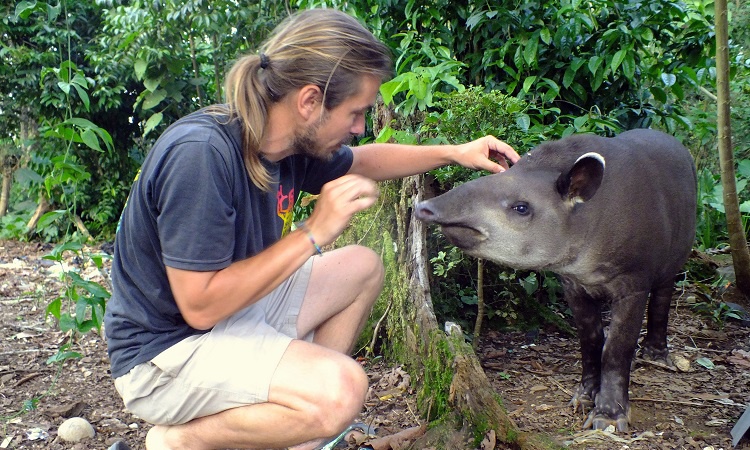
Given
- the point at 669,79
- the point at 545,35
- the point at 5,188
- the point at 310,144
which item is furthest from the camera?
the point at 5,188

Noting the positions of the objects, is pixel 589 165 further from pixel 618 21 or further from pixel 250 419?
A: pixel 618 21

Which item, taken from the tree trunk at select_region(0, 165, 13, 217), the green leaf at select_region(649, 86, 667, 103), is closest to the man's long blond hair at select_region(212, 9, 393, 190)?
the green leaf at select_region(649, 86, 667, 103)

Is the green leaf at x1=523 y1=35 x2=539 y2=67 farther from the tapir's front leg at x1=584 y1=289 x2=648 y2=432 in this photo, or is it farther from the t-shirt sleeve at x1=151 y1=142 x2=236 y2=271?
the t-shirt sleeve at x1=151 y1=142 x2=236 y2=271

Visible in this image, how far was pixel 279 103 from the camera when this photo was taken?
9.05 ft

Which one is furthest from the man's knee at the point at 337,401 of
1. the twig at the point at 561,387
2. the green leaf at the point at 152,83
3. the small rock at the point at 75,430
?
the green leaf at the point at 152,83

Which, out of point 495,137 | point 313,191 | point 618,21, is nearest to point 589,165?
point 495,137

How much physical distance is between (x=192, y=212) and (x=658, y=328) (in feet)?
10.9

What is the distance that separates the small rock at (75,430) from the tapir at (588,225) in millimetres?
1876

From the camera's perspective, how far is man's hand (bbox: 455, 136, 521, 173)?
352 cm

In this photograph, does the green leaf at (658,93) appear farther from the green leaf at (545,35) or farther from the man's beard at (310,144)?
the man's beard at (310,144)

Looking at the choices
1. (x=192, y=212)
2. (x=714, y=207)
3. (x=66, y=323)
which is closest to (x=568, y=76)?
(x=714, y=207)

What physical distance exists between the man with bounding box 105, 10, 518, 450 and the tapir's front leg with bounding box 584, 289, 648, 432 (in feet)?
4.83

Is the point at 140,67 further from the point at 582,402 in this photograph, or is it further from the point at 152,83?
the point at 582,402

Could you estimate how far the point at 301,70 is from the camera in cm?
268
